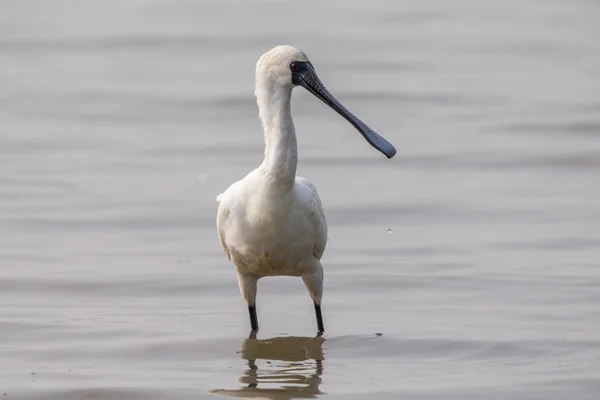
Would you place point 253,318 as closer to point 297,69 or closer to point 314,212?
point 314,212

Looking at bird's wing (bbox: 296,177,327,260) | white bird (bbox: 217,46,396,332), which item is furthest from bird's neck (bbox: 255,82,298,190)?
bird's wing (bbox: 296,177,327,260)

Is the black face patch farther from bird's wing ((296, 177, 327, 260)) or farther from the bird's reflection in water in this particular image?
the bird's reflection in water

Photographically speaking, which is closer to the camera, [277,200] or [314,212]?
[277,200]

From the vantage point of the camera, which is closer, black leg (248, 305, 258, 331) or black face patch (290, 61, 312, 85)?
black face patch (290, 61, 312, 85)

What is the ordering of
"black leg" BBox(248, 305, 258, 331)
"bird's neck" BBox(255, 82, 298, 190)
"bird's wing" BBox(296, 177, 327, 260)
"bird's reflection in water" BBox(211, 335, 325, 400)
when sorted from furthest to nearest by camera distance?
"black leg" BBox(248, 305, 258, 331), "bird's wing" BBox(296, 177, 327, 260), "bird's neck" BBox(255, 82, 298, 190), "bird's reflection in water" BBox(211, 335, 325, 400)

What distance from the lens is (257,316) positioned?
8906 mm

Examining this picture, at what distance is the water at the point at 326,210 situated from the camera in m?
7.75

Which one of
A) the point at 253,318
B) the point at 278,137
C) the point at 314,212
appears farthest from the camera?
the point at 253,318

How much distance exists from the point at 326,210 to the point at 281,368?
3.90m

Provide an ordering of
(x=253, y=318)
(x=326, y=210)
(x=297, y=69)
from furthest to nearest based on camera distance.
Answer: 1. (x=326, y=210)
2. (x=253, y=318)
3. (x=297, y=69)

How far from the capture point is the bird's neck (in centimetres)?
772

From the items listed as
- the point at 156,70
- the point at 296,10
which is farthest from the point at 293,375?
the point at 296,10

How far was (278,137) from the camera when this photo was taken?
7719mm

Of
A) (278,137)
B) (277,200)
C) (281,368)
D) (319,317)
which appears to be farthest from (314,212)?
(281,368)
